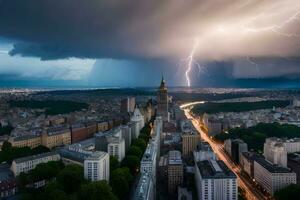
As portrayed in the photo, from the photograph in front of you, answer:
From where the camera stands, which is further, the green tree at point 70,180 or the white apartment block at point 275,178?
the white apartment block at point 275,178

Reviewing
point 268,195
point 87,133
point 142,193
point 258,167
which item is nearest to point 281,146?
point 258,167

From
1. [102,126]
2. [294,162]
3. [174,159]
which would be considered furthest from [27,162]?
[294,162]

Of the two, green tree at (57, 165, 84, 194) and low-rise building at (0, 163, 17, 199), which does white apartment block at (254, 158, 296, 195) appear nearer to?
green tree at (57, 165, 84, 194)

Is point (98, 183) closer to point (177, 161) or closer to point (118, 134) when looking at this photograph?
point (177, 161)

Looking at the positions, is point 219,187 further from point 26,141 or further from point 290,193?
point 26,141

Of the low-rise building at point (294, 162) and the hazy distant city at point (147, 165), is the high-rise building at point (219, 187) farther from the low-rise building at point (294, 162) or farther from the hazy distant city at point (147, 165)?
the low-rise building at point (294, 162)

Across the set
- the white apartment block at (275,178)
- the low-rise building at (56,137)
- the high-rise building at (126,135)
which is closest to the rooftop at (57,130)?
the low-rise building at (56,137)
